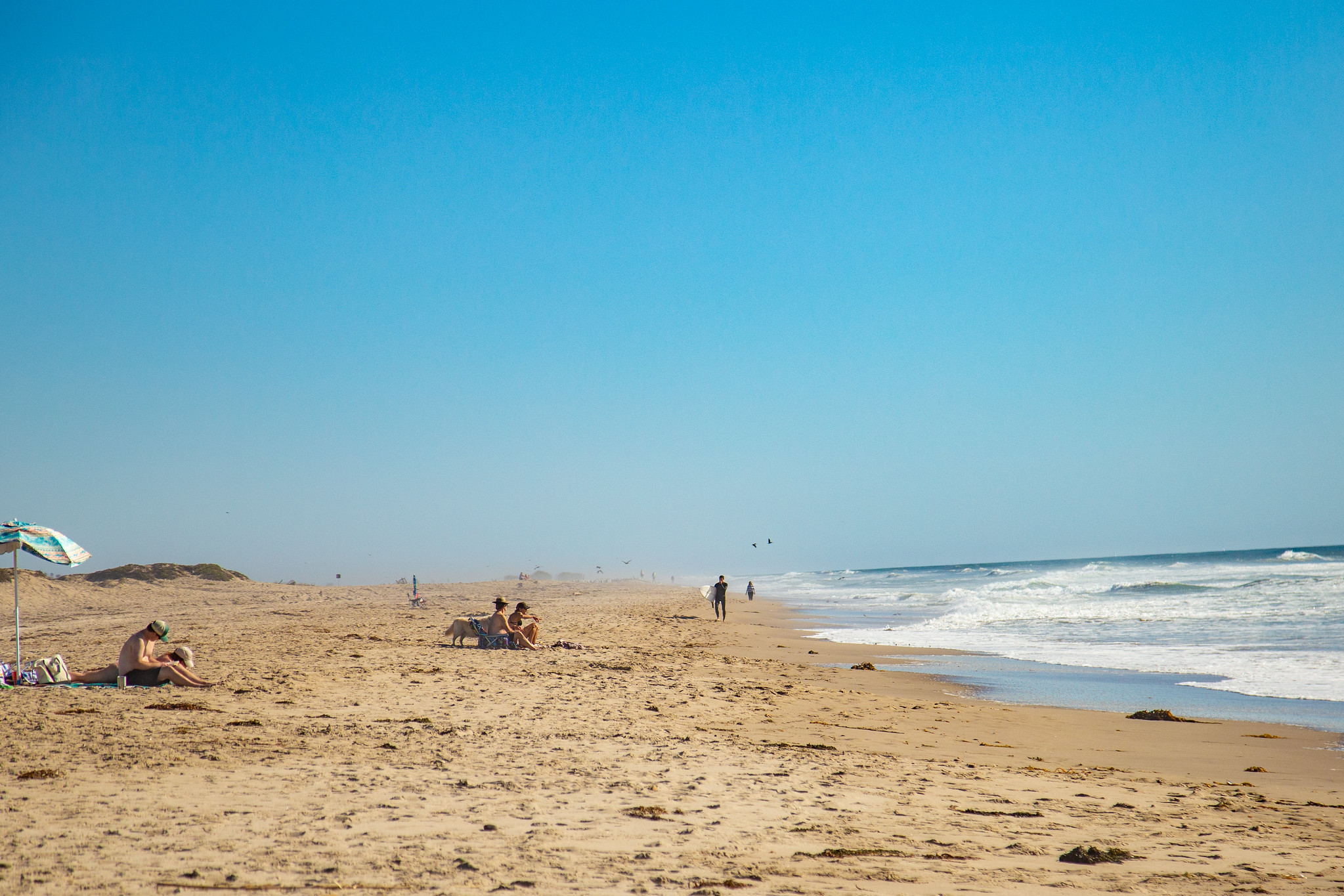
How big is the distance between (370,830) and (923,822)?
11.0 feet

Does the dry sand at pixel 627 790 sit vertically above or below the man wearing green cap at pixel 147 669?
below

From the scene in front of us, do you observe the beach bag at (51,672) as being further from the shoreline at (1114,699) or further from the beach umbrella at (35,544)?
the shoreline at (1114,699)

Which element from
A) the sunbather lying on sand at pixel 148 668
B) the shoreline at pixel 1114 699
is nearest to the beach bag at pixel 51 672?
the sunbather lying on sand at pixel 148 668

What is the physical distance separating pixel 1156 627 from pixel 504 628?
52.7 feet

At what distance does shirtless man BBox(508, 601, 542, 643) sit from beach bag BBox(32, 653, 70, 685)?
719 cm

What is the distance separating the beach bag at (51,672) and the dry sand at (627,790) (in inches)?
13.3

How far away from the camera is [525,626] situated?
53.6 ft

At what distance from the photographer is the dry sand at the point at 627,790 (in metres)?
4.21

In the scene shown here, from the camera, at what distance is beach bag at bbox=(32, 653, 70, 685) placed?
959 centimetres

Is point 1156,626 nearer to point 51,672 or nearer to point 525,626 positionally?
point 525,626

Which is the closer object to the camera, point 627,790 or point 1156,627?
point 627,790

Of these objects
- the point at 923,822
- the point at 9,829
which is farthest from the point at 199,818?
the point at 923,822

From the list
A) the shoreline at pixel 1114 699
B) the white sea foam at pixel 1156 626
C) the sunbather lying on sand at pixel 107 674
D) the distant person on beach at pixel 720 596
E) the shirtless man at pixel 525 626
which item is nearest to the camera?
the shoreline at pixel 1114 699

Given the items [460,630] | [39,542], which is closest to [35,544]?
[39,542]
